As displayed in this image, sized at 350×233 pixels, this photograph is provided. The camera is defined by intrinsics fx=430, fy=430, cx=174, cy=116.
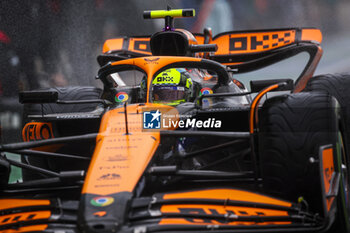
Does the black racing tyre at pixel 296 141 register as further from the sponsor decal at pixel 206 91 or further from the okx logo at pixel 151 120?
the sponsor decal at pixel 206 91

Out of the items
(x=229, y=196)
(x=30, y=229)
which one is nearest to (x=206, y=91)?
(x=229, y=196)

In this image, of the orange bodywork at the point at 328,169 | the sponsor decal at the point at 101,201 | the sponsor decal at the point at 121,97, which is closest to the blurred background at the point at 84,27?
the sponsor decal at the point at 121,97

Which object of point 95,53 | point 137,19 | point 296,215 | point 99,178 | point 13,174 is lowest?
point 13,174

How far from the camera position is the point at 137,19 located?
807 centimetres

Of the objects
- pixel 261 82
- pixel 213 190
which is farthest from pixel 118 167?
pixel 261 82

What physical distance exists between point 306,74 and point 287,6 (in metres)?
2.77

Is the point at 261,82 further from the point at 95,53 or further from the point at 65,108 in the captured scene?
the point at 95,53

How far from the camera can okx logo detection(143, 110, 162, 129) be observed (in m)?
2.59

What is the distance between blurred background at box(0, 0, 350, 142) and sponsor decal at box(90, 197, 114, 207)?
369cm

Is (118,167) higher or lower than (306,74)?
lower

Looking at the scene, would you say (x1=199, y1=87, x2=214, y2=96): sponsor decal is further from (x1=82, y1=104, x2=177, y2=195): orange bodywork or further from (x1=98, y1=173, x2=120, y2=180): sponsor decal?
(x1=98, y1=173, x2=120, y2=180): sponsor decal

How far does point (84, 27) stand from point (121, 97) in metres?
4.79

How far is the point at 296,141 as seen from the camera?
7.38ft

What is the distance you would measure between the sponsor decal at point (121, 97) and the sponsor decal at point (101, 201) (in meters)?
1.74
